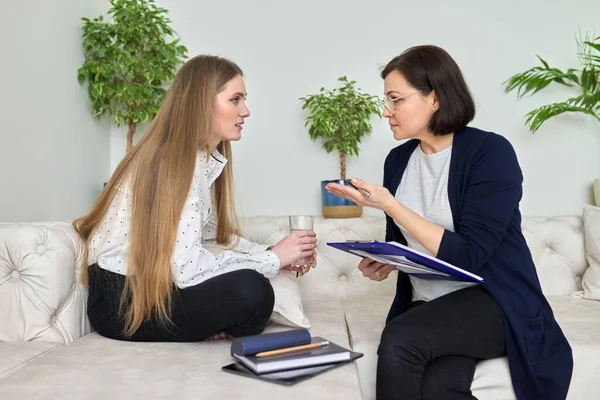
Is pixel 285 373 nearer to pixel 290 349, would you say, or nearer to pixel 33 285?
pixel 290 349

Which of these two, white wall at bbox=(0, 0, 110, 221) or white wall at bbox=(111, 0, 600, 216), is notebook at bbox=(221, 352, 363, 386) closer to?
white wall at bbox=(0, 0, 110, 221)

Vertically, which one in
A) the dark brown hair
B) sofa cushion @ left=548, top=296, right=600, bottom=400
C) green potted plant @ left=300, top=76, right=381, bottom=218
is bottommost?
sofa cushion @ left=548, top=296, right=600, bottom=400

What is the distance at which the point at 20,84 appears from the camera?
2.27 m

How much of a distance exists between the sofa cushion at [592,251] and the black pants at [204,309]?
144 centimetres

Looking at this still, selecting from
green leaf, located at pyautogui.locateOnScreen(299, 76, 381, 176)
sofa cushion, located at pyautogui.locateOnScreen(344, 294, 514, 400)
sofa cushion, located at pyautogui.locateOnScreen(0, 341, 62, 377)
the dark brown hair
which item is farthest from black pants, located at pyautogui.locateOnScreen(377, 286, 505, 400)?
green leaf, located at pyautogui.locateOnScreen(299, 76, 381, 176)

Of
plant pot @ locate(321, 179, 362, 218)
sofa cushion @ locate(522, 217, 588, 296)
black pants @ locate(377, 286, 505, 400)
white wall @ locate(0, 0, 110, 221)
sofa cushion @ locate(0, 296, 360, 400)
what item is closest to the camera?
sofa cushion @ locate(0, 296, 360, 400)

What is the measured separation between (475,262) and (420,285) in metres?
0.27

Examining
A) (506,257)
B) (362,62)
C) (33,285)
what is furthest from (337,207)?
(33,285)

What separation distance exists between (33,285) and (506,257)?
133 cm

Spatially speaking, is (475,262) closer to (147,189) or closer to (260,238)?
(147,189)

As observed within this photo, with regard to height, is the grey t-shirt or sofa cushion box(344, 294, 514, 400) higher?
the grey t-shirt

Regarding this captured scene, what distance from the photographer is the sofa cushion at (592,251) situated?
8.10 ft

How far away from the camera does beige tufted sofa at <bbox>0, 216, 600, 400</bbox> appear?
1.29 metres

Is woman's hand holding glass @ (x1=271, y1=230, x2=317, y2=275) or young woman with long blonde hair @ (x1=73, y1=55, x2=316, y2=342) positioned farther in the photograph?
woman's hand holding glass @ (x1=271, y1=230, x2=317, y2=275)
